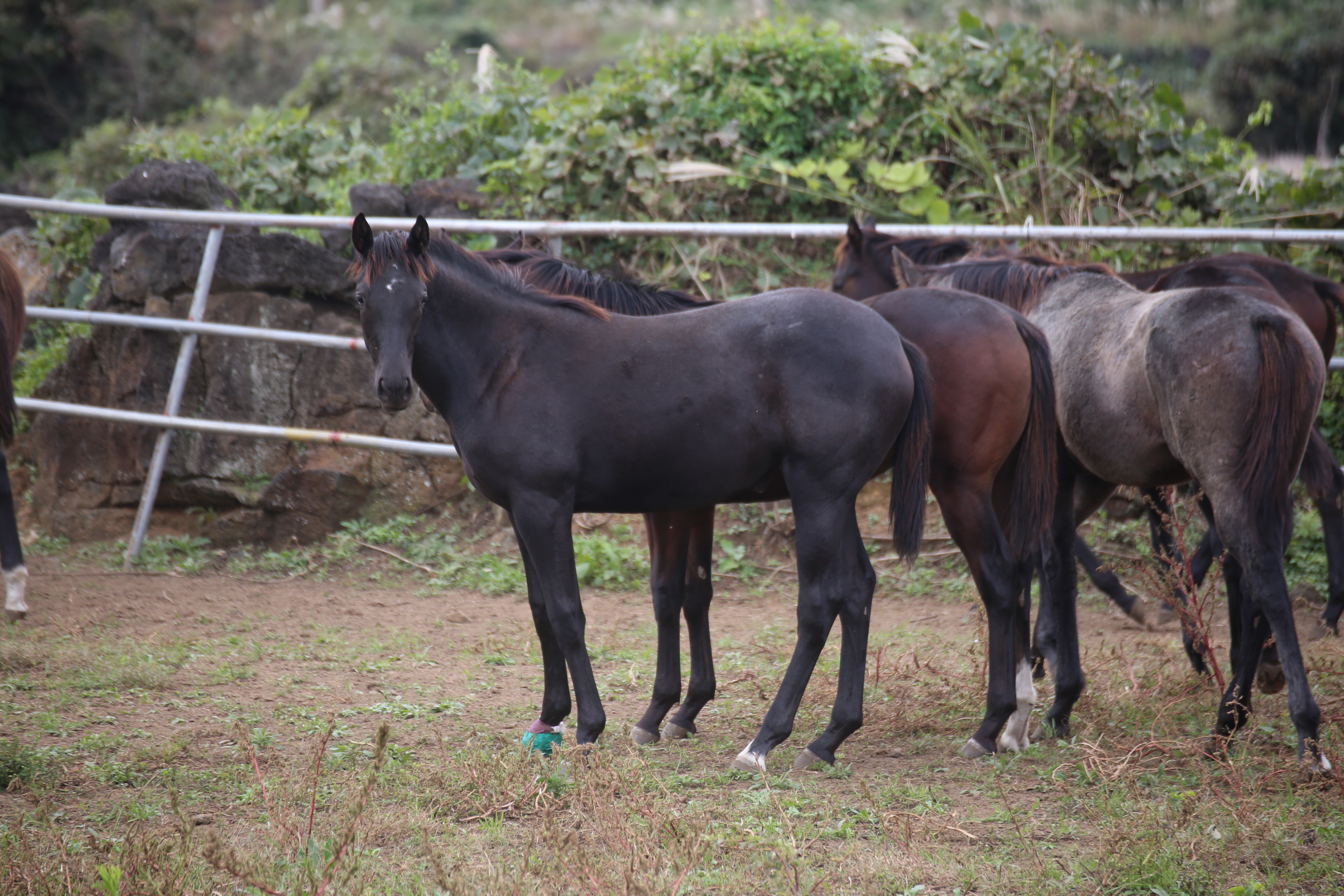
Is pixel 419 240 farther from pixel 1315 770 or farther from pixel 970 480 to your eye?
pixel 1315 770

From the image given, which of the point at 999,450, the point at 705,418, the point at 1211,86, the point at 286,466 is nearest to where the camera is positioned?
the point at 705,418

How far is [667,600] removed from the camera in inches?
166

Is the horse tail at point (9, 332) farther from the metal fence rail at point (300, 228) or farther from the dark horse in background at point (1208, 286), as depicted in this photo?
the dark horse in background at point (1208, 286)

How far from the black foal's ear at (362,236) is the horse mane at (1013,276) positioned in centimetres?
263

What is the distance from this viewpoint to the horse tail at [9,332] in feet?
19.3

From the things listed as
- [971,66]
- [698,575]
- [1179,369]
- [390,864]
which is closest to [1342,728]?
[1179,369]

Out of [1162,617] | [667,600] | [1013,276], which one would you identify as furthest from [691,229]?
[1162,617]

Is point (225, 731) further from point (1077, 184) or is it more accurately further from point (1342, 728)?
point (1077, 184)

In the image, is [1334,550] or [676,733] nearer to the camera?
[676,733]

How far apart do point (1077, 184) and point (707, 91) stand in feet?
9.06

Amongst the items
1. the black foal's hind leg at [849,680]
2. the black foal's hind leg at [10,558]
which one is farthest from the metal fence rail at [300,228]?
the black foal's hind leg at [849,680]

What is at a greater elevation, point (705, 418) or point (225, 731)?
point (705, 418)

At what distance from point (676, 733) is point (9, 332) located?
4.61 metres

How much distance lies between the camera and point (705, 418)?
369 cm
